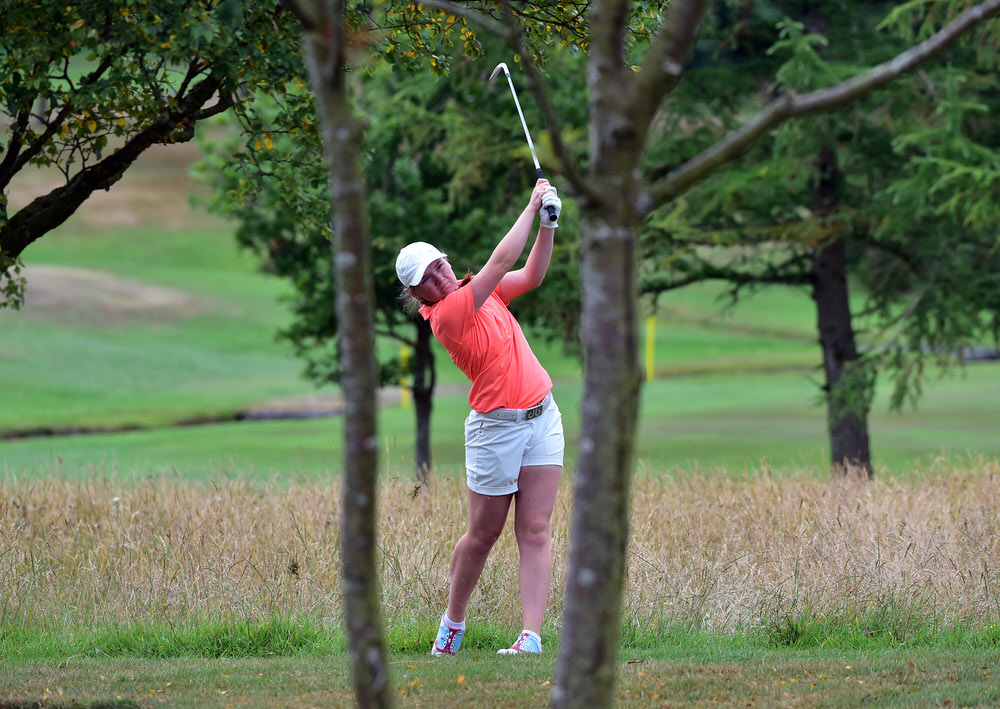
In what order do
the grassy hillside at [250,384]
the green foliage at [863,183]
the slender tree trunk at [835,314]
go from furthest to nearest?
the grassy hillside at [250,384] < the slender tree trunk at [835,314] < the green foliage at [863,183]

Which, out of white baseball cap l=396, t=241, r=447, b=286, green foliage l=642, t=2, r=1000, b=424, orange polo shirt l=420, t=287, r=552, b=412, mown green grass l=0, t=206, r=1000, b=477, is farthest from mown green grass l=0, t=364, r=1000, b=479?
white baseball cap l=396, t=241, r=447, b=286

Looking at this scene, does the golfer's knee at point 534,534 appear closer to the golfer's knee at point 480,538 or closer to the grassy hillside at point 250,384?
the golfer's knee at point 480,538

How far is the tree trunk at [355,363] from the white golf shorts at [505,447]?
2.36m

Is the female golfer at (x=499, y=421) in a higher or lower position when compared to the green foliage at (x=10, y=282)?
lower

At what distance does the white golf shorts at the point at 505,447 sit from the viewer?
16.4ft

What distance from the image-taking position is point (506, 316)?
5.22m

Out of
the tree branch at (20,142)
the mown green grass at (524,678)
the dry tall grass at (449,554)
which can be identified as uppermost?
the tree branch at (20,142)

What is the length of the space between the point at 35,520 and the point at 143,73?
12.8 feet

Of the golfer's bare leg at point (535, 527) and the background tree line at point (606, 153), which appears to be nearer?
the background tree line at point (606, 153)

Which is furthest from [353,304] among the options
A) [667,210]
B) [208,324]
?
[208,324]

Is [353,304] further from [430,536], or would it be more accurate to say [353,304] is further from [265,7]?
[430,536]

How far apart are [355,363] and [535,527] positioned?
2633mm

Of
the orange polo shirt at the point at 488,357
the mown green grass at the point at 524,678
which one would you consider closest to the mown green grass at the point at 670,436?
the mown green grass at the point at 524,678

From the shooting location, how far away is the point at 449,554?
7.02 metres
